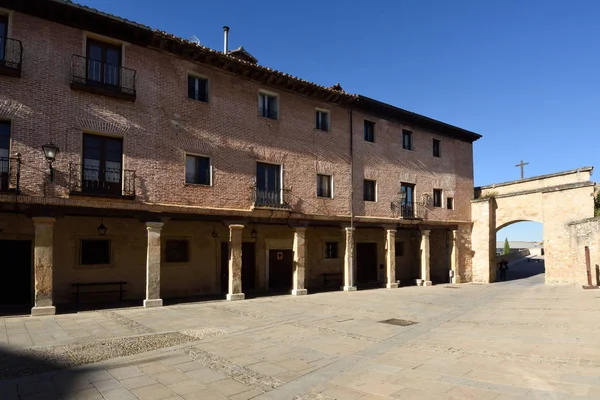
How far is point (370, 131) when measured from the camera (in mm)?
20469

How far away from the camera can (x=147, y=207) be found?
12.8m

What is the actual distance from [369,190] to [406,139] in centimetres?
Answer: 455

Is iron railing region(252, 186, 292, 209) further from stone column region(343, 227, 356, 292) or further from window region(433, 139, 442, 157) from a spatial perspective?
window region(433, 139, 442, 157)

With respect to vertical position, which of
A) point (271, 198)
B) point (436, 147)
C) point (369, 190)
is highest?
point (436, 147)

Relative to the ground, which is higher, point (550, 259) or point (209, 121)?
point (209, 121)

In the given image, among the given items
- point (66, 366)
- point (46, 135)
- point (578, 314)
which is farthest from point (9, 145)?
point (578, 314)

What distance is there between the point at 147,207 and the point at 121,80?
433 centimetres

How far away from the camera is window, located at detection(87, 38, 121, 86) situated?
12398 millimetres

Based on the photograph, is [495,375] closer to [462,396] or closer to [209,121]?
[462,396]

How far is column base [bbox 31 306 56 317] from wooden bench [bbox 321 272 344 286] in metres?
12.8

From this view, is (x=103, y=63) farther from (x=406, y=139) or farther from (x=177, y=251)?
(x=406, y=139)

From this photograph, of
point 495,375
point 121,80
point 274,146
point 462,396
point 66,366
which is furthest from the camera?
point 274,146

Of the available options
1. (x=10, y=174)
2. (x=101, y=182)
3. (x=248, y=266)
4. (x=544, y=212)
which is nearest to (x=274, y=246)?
(x=248, y=266)

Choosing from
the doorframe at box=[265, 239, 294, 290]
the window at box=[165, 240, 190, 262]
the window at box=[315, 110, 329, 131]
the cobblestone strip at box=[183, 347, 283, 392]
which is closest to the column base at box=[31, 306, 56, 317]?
the window at box=[165, 240, 190, 262]
